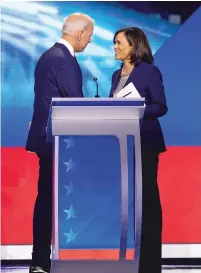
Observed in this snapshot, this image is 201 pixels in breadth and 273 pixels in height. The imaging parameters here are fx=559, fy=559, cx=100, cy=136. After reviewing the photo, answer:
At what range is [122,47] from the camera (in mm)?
2992

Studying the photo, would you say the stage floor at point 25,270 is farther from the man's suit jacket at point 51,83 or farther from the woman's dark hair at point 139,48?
the woman's dark hair at point 139,48

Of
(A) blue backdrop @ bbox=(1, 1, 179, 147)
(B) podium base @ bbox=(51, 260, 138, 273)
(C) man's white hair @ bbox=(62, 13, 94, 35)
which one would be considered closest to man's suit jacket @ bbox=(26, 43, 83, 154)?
(C) man's white hair @ bbox=(62, 13, 94, 35)

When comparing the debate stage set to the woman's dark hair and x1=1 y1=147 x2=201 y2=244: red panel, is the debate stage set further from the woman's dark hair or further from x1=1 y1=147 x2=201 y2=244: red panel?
the woman's dark hair

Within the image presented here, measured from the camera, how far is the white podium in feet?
6.98

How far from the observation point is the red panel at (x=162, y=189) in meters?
3.43

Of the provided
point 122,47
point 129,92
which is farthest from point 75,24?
point 129,92

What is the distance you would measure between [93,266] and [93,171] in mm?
370

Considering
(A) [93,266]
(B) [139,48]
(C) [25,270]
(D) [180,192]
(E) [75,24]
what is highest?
(E) [75,24]

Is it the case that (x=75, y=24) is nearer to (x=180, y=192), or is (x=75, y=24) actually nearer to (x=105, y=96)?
(x=105, y=96)

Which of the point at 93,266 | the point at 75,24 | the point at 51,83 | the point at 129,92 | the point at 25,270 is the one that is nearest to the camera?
the point at 93,266

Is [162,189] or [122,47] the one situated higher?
[122,47]

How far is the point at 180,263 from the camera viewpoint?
3518mm

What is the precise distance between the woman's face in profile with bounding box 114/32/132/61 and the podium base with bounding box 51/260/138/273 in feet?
3.99

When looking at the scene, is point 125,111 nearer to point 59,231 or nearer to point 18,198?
point 59,231
